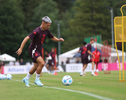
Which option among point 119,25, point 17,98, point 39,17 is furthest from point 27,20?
point 17,98

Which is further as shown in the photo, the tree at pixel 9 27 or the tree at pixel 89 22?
the tree at pixel 89 22

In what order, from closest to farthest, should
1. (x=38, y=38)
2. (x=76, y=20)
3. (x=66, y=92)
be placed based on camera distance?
(x=66, y=92)
(x=38, y=38)
(x=76, y=20)

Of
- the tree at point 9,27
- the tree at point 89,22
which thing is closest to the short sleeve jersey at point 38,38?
the tree at point 9,27

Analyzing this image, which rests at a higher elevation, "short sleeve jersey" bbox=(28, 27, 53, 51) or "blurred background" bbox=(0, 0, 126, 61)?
"blurred background" bbox=(0, 0, 126, 61)

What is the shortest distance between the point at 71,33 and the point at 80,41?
10.7 feet

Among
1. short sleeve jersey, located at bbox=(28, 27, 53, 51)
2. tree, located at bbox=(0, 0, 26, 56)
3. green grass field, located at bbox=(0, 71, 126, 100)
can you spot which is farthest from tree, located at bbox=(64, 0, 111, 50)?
green grass field, located at bbox=(0, 71, 126, 100)

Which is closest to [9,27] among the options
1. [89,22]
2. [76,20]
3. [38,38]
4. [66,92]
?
[76,20]

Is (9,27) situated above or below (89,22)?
below

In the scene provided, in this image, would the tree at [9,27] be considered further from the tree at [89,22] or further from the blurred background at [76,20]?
the tree at [89,22]

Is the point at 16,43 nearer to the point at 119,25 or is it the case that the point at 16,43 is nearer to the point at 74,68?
the point at 74,68

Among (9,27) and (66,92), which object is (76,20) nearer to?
→ (9,27)

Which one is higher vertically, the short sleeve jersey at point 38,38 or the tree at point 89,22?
the tree at point 89,22

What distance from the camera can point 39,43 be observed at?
9.21 m

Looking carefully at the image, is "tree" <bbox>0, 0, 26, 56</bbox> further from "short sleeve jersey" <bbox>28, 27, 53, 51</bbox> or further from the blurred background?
"short sleeve jersey" <bbox>28, 27, 53, 51</bbox>
